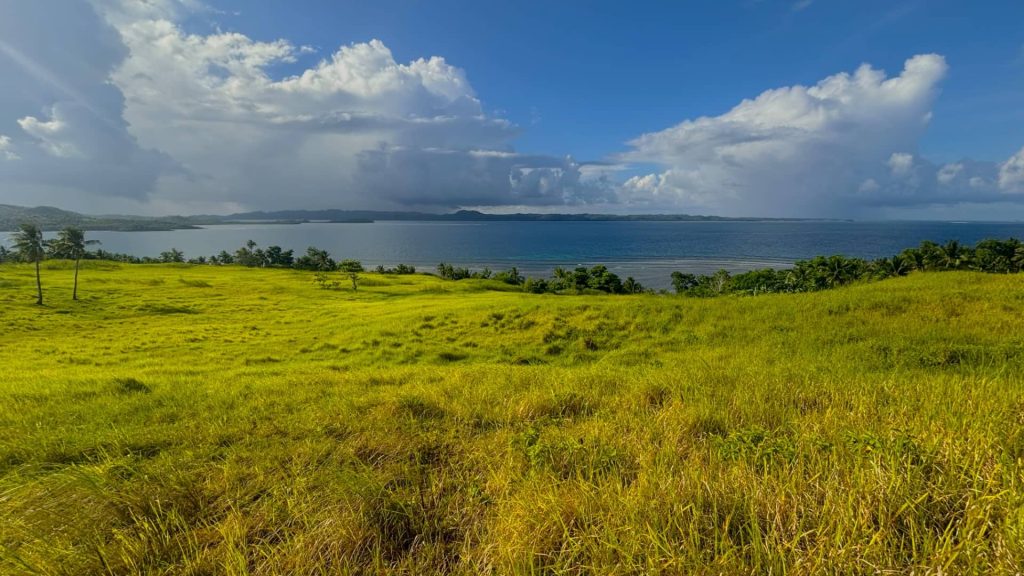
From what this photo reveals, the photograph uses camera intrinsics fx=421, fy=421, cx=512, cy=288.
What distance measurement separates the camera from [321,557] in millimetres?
2686

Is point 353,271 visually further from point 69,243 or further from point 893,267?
point 893,267

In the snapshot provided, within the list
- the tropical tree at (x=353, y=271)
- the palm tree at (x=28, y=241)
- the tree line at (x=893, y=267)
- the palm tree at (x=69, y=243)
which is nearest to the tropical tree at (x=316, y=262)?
the tropical tree at (x=353, y=271)

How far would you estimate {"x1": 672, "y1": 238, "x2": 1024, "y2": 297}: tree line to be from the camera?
58719mm

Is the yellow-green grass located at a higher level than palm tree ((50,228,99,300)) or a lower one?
lower

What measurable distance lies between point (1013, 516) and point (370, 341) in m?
23.5

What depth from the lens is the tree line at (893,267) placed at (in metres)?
58.7

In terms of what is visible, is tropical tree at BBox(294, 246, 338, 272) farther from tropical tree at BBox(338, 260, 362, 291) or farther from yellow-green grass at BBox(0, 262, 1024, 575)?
yellow-green grass at BBox(0, 262, 1024, 575)

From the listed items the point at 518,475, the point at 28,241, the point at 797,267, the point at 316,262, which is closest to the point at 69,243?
the point at 28,241

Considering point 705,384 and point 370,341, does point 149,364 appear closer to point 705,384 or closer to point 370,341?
point 370,341

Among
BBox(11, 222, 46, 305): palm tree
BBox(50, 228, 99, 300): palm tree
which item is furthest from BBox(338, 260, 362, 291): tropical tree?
BBox(11, 222, 46, 305): palm tree

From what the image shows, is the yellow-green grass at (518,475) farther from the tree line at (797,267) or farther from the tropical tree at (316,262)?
the tropical tree at (316,262)

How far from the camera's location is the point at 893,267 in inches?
2549

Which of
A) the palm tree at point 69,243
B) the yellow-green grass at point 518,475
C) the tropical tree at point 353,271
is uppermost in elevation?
the palm tree at point 69,243

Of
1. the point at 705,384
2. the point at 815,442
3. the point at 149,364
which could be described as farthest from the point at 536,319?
the point at 815,442
